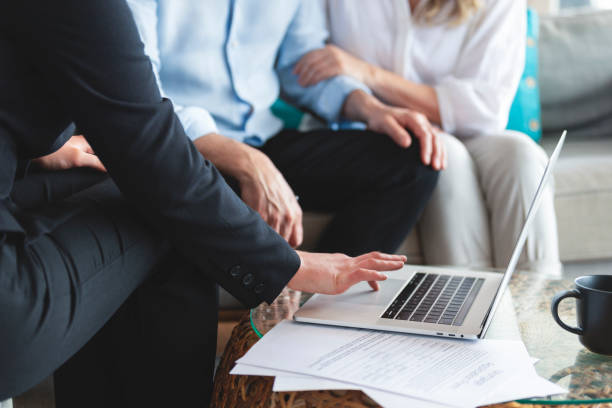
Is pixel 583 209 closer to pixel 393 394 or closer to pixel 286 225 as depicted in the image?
pixel 286 225

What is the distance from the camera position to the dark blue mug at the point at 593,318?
2.41 feet

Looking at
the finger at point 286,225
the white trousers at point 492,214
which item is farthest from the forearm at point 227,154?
the white trousers at point 492,214

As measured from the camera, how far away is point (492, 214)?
5.03ft

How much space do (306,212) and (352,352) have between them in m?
0.77

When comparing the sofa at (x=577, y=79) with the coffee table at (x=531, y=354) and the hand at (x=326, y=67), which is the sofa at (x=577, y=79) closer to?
the hand at (x=326, y=67)

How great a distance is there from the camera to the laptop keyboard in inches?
32.1

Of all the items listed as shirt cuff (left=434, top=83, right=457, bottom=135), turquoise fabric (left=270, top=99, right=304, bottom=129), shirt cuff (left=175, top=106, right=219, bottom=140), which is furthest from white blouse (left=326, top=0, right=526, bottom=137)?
shirt cuff (left=175, top=106, right=219, bottom=140)

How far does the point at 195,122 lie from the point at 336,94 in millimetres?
436

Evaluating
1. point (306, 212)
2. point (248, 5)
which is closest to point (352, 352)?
point (306, 212)

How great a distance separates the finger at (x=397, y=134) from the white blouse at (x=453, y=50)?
263 millimetres

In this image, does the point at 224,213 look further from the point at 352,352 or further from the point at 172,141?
the point at 352,352

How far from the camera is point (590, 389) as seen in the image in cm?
67

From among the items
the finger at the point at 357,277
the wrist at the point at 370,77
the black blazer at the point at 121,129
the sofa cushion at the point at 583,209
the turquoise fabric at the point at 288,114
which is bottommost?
the sofa cushion at the point at 583,209

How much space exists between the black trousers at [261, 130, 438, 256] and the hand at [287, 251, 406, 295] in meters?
0.47
